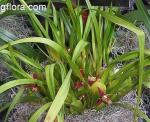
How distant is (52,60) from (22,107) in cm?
14

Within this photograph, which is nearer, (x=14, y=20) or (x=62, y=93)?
(x=62, y=93)

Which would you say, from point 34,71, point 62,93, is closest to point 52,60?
point 34,71

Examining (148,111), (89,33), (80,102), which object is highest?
(89,33)

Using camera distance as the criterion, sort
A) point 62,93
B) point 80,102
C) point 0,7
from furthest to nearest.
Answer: point 0,7, point 80,102, point 62,93

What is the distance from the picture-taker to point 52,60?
795mm

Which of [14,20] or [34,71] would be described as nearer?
[34,71]

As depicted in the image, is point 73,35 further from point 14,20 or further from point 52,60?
point 14,20

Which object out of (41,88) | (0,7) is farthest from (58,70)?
(0,7)

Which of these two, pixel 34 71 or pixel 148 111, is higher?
pixel 34 71

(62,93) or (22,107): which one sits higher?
(62,93)

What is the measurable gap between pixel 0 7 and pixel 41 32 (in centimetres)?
15

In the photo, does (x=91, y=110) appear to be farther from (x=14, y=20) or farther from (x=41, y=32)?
(x=14, y=20)

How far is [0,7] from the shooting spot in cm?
86

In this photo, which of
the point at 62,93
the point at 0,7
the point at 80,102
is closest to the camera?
the point at 62,93
